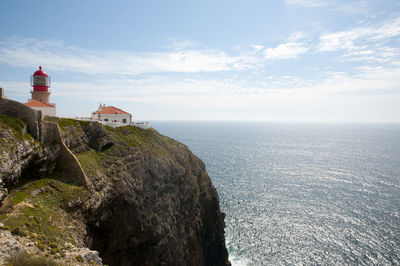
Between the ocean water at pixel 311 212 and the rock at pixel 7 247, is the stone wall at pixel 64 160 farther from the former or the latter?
the ocean water at pixel 311 212

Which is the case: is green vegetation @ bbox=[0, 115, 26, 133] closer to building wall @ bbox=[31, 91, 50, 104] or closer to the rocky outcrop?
the rocky outcrop

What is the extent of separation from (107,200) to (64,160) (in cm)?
784

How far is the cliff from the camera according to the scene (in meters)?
20.5

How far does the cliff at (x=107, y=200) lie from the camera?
67.4 ft

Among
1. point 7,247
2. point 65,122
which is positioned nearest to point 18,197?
point 7,247

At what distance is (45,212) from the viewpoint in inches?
885

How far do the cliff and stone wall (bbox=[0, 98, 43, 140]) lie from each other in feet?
3.10

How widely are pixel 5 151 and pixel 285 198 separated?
78173 millimetres

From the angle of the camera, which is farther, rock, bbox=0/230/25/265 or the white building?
the white building

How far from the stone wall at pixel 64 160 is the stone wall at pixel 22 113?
1.21 meters

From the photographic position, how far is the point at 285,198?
7969 centimetres

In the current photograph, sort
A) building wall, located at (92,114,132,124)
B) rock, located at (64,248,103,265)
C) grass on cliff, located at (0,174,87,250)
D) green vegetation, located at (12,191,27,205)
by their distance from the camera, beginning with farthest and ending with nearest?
1. building wall, located at (92,114,132,124)
2. green vegetation, located at (12,191,27,205)
3. grass on cliff, located at (0,174,87,250)
4. rock, located at (64,248,103,265)

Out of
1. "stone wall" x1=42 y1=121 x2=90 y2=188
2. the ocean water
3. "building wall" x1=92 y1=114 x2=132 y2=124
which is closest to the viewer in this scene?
"stone wall" x1=42 y1=121 x2=90 y2=188

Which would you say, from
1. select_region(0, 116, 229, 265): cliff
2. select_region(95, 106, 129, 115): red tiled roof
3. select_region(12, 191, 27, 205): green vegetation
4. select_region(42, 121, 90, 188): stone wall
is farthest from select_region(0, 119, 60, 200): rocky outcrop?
select_region(95, 106, 129, 115): red tiled roof
